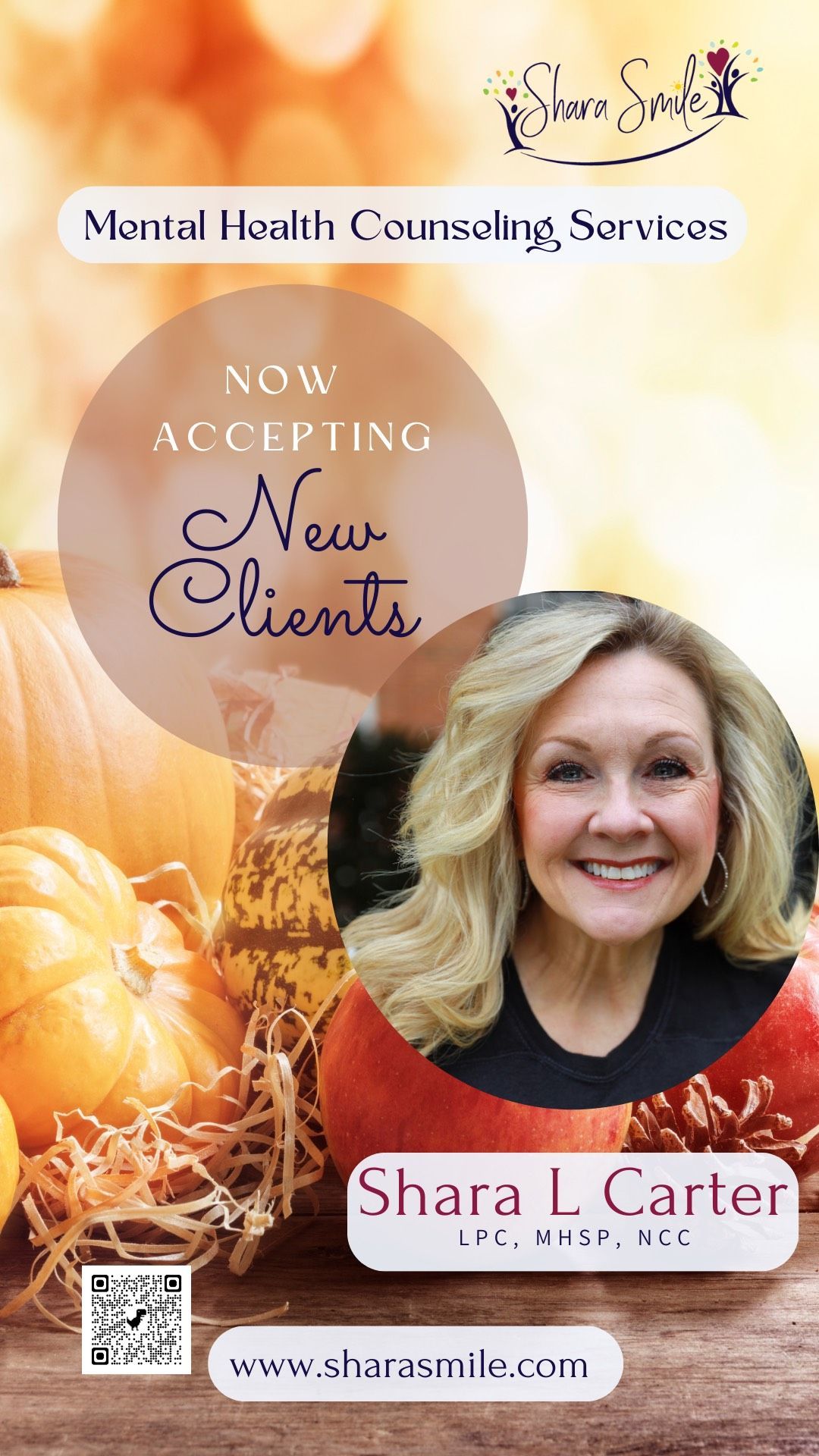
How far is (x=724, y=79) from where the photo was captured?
A: 1192mm

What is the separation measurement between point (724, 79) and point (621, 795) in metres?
0.79

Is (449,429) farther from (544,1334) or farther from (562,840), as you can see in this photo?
(544,1334)

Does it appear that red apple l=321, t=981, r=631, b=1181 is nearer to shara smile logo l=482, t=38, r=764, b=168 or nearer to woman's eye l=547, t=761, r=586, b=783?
woman's eye l=547, t=761, r=586, b=783

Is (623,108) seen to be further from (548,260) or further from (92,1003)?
(92,1003)

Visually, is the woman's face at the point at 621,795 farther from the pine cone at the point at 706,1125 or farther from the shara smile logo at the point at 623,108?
the shara smile logo at the point at 623,108

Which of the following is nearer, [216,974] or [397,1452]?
[397,1452]

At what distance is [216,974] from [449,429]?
66 cm

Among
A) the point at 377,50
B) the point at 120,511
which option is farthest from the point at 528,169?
the point at 120,511

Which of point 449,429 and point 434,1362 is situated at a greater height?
point 449,429

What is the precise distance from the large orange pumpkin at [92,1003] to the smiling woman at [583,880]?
8.0 inches

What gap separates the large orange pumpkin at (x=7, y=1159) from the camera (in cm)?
113

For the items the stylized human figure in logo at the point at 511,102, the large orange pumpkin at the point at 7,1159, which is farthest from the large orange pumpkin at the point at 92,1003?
the stylized human figure in logo at the point at 511,102

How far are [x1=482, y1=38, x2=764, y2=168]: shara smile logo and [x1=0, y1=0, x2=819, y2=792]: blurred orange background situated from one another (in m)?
0.02

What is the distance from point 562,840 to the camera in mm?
1142
